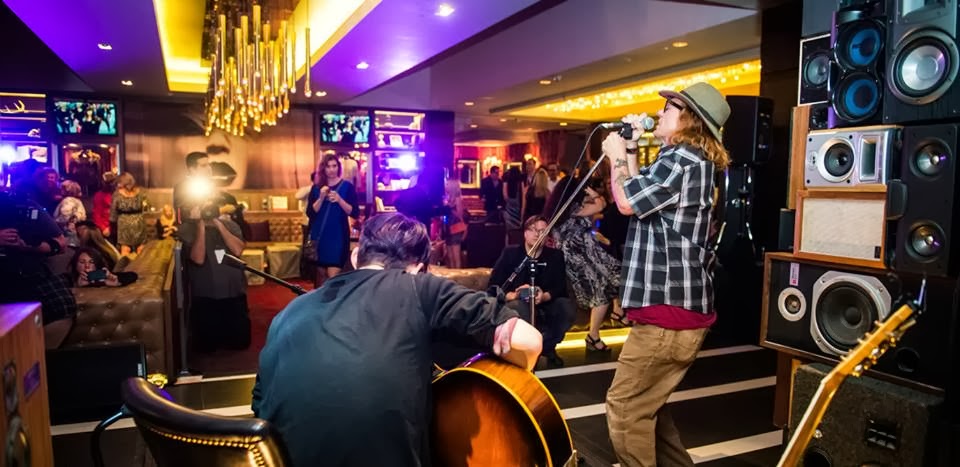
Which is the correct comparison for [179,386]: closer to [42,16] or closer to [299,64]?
[42,16]

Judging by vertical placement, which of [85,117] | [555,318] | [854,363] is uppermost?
[85,117]

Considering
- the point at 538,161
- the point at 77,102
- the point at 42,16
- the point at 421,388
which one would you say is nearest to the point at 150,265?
the point at 42,16

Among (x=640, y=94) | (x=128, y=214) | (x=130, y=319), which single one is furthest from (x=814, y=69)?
(x=128, y=214)

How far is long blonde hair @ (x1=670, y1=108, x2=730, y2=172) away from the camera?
2.28m

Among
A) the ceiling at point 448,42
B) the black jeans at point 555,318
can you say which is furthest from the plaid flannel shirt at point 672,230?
the ceiling at point 448,42

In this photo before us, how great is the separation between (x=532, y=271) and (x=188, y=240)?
282cm

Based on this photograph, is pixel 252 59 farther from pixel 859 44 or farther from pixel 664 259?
pixel 859 44

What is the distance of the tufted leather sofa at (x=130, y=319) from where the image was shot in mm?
3545

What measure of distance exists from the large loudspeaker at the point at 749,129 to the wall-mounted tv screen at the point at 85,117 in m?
9.61

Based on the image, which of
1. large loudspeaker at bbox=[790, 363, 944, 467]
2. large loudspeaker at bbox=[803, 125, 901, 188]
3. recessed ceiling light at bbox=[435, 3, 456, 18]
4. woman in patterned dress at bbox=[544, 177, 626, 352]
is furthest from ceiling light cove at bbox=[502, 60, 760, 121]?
large loudspeaker at bbox=[790, 363, 944, 467]

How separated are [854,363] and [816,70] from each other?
2.57 metres

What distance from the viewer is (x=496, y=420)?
1.51 metres

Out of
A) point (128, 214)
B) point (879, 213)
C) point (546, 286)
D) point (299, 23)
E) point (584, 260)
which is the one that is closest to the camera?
point (879, 213)

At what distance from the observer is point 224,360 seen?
4523mm
